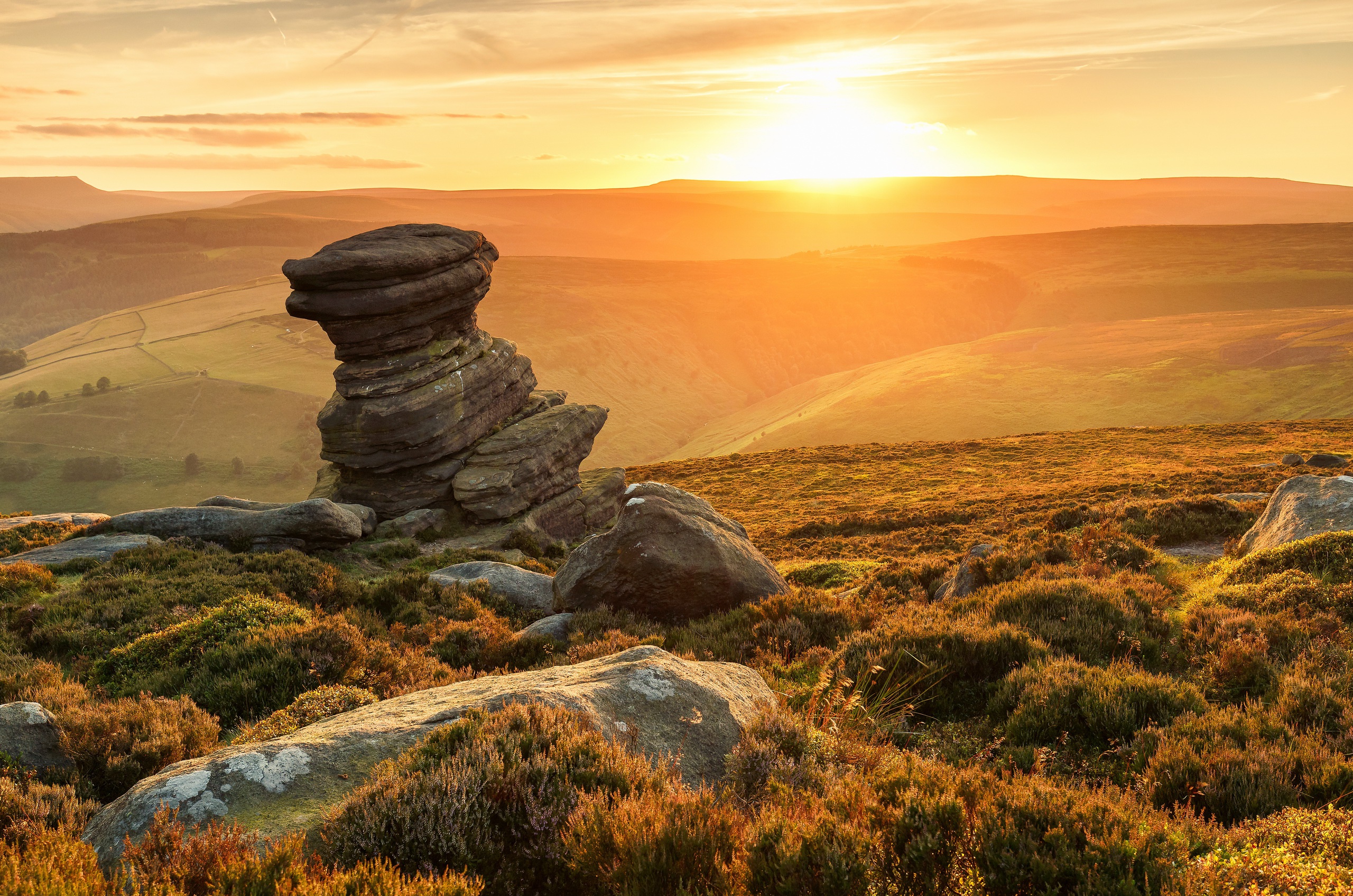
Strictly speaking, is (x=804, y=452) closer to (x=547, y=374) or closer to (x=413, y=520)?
(x=413, y=520)

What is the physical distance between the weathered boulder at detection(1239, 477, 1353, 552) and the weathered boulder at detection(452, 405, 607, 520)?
79.6 feet

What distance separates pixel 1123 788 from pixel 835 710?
2955 millimetres

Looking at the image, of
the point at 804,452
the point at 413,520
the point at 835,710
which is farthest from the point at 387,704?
the point at 804,452

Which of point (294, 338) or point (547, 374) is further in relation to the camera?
point (294, 338)

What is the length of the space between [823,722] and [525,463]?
2495 centimetres

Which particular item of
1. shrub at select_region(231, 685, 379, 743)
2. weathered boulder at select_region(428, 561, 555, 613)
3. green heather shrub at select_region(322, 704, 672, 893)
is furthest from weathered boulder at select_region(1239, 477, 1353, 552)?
shrub at select_region(231, 685, 379, 743)

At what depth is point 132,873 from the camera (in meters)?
4.28

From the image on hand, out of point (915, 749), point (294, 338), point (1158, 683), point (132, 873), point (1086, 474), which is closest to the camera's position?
point (132, 873)

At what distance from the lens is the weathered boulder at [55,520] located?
2334cm

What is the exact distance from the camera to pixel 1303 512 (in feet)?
44.7

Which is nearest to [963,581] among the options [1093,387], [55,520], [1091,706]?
[1091,706]

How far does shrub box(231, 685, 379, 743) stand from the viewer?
7.88 m

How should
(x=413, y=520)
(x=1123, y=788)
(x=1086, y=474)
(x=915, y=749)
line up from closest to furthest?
(x=1123, y=788) < (x=915, y=749) < (x=413, y=520) < (x=1086, y=474)

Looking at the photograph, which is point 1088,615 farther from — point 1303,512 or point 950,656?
point 1303,512
